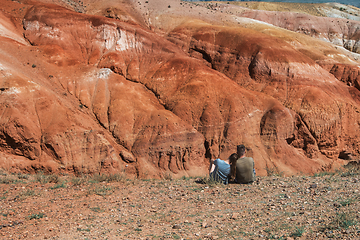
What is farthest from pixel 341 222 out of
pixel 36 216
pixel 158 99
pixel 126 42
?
pixel 126 42

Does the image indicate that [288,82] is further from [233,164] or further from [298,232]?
[298,232]

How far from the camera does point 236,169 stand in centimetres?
883

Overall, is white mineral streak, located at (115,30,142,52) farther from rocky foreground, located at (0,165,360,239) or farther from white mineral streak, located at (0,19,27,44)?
rocky foreground, located at (0,165,360,239)

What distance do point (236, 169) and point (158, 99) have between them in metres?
18.0

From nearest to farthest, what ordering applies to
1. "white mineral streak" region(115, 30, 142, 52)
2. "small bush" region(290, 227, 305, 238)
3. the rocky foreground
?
"small bush" region(290, 227, 305, 238)
the rocky foreground
"white mineral streak" region(115, 30, 142, 52)

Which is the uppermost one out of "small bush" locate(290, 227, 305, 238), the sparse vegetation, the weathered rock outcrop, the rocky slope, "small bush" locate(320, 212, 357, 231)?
the weathered rock outcrop

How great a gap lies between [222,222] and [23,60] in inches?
924

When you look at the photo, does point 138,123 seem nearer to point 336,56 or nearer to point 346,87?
point 346,87

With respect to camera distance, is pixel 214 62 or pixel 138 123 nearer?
pixel 138 123

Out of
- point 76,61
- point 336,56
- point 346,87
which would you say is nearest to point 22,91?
point 76,61

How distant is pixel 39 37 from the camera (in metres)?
26.5

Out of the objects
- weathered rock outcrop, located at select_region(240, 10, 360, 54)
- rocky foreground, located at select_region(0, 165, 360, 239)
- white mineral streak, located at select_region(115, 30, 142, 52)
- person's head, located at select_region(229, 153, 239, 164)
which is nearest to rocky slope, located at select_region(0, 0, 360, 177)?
white mineral streak, located at select_region(115, 30, 142, 52)

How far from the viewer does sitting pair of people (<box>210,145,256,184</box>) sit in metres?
8.54

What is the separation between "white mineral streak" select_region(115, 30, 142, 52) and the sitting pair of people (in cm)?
2220
